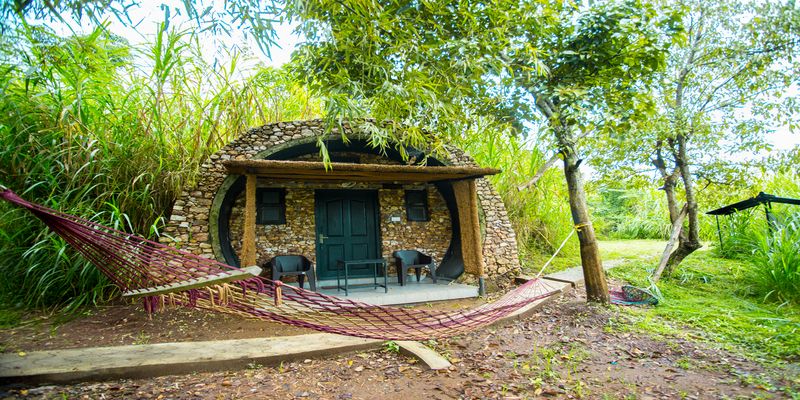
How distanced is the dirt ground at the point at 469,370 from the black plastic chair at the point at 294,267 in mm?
1121

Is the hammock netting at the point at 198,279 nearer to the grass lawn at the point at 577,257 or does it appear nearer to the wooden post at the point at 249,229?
the wooden post at the point at 249,229

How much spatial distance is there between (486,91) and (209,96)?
3824 millimetres

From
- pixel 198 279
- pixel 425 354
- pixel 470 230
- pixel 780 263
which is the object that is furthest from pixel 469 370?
pixel 780 263

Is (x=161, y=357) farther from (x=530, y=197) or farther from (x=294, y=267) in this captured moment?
(x=530, y=197)

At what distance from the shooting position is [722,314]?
4.36m

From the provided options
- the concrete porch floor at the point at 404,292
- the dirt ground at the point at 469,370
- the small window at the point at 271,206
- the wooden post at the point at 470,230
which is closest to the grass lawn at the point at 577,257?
the wooden post at the point at 470,230

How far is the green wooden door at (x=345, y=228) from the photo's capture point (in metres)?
6.39

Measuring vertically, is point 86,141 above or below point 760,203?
above

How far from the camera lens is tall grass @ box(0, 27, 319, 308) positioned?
165 inches

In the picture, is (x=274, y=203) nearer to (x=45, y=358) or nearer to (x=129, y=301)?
(x=129, y=301)

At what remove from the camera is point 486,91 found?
4.49 meters

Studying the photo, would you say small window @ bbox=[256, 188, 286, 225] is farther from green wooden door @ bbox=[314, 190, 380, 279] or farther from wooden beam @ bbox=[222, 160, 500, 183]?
wooden beam @ bbox=[222, 160, 500, 183]

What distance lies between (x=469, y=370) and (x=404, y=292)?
2427mm

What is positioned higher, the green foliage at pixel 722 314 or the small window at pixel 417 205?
the small window at pixel 417 205
